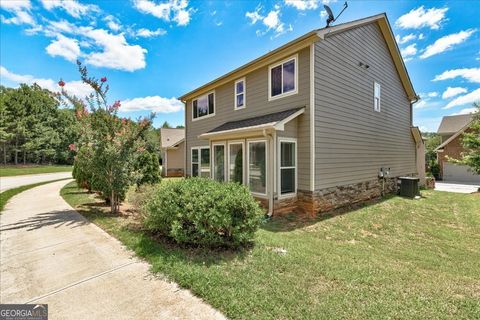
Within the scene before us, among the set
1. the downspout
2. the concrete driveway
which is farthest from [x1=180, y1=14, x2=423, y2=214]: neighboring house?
the concrete driveway

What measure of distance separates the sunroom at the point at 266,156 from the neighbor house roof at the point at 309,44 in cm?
211

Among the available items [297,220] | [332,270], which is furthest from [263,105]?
[332,270]

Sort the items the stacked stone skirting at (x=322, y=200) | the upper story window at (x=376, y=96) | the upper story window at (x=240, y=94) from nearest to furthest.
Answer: the stacked stone skirting at (x=322, y=200) < the upper story window at (x=240, y=94) < the upper story window at (x=376, y=96)

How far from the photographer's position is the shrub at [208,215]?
13.5 ft

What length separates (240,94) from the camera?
417 inches

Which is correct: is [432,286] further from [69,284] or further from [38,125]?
[38,125]

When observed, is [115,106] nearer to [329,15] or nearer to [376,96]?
[329,15]

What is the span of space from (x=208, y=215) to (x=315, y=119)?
5150 mm

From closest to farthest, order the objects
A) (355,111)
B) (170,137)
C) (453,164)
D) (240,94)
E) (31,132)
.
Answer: (355,111) → (240,94) → (453,164) → (170,137) → (31,132)

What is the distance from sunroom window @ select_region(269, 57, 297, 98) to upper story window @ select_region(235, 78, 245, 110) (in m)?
1.76

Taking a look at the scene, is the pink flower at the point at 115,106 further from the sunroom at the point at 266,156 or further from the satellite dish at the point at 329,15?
the satellite dish at the point at 329,15

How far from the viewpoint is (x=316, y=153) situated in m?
7.55

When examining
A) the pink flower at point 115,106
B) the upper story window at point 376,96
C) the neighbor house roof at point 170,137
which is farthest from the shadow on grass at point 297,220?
the neighbor house roof at point 170,137

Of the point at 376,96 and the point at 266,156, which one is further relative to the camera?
the point at 376,96
